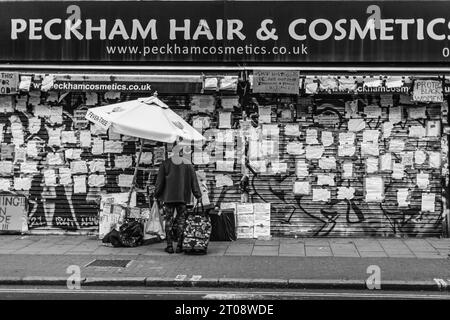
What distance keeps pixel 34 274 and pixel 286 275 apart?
3.66 metres

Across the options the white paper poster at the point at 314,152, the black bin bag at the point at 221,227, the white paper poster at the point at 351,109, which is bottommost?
the black bin bag at the point at 221,227

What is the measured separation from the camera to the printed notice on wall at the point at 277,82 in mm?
11938

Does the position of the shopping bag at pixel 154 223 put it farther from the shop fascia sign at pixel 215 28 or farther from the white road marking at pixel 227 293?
the shop fascia sign at pixel 215 28

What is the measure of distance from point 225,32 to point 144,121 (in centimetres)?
289

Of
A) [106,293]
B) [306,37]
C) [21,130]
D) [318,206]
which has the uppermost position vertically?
[306,37]

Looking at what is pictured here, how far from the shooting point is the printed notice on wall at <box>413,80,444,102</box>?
11789 mm

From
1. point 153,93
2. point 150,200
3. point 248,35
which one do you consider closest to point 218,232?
point 150,200

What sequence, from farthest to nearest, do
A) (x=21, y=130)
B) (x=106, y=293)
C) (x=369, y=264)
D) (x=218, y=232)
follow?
(x=21, y=130) → (x=218, y=232) → (x=369, y=264) → (x=106, y=293)

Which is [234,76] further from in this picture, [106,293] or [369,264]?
[106,293]

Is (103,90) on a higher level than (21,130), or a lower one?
higher

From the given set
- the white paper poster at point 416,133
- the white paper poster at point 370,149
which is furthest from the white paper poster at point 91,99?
the white paper poster at point 416,133

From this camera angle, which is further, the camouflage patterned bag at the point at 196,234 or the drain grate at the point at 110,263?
the camouflage patterned bag at the point at 196,234

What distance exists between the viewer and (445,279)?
8562mm

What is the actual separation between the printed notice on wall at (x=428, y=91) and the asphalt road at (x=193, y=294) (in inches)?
190
